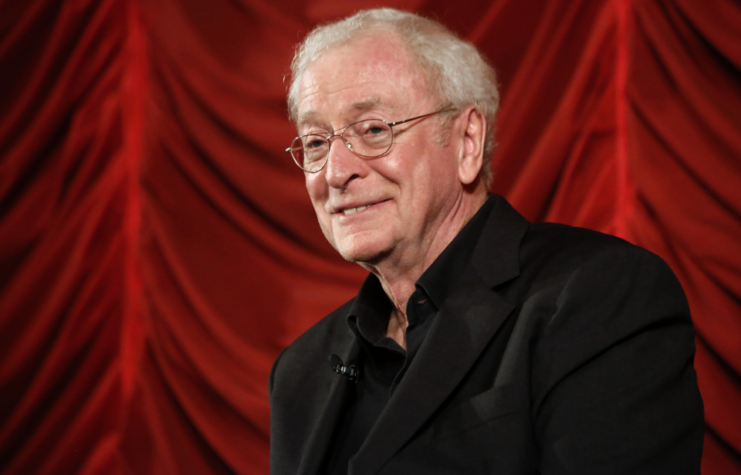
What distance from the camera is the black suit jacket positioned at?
0.96 meters

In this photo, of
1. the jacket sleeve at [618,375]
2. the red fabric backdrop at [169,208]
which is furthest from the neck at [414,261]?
the red fabric backdrop at [169,208]

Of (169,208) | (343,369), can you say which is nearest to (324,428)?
(343,369)

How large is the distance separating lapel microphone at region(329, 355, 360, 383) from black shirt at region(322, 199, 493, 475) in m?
0.02

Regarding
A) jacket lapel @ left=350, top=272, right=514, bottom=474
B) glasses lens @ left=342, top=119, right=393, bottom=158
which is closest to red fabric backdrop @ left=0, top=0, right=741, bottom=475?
glasses lens @ left=342, top=119, right=393, bottom=158

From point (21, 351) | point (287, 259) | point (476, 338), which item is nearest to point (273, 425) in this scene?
point (476, 338)

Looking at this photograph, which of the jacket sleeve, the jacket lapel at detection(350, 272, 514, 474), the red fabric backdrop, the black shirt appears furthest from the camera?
the red fabric backdrop

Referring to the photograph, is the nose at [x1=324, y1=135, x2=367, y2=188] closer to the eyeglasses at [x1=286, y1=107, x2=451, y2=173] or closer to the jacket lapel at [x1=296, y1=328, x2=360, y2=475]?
the eyeglasses at [x1=286, y1=107, x2=451, y2=173]

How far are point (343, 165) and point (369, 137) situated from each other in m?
0.08

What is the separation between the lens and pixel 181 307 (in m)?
2.55

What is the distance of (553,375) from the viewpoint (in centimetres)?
102

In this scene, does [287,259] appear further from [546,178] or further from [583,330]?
[583,330]

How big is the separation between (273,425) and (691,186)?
50.5 inches

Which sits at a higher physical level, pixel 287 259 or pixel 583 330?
pixel 583 330

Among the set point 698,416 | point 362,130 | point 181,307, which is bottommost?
point 181,307
